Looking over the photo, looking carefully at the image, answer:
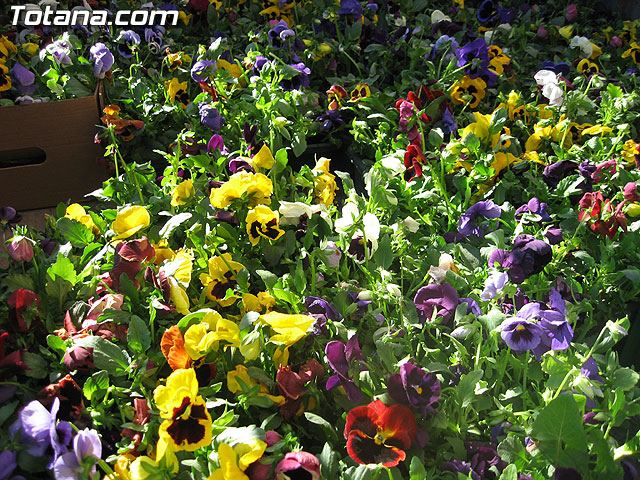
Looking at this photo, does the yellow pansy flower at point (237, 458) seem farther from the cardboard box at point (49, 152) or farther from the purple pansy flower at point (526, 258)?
the cardboard box at point (49, 152)

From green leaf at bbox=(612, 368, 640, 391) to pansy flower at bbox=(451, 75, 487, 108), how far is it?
0.99m

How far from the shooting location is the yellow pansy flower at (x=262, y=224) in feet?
3.38

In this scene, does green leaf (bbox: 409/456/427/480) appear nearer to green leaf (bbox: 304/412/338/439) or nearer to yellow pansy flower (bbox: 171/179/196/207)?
green leaf (bbox: 304/412/338/439)

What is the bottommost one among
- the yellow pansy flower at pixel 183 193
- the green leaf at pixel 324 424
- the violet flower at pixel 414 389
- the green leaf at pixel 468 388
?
the green leaf at pixel 324 424

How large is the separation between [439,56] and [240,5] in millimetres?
989

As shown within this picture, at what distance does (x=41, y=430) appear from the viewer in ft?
2.35

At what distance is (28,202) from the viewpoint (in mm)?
1889

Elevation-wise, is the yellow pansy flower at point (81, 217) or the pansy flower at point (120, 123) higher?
the yellow pansy flower at point (81, 217)

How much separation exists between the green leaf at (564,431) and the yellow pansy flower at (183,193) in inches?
28.3

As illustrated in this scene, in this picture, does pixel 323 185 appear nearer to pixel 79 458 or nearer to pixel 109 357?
pixel 109 357

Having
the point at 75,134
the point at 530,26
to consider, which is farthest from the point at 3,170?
the point at 530,26

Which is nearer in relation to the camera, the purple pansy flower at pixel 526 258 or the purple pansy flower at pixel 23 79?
the purple pansy flower at pixel 526 258

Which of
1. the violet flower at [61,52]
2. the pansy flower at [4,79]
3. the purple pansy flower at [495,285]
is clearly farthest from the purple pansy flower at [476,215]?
the pansy flower at [4,79]

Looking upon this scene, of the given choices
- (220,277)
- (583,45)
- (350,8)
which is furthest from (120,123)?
(583,45)
